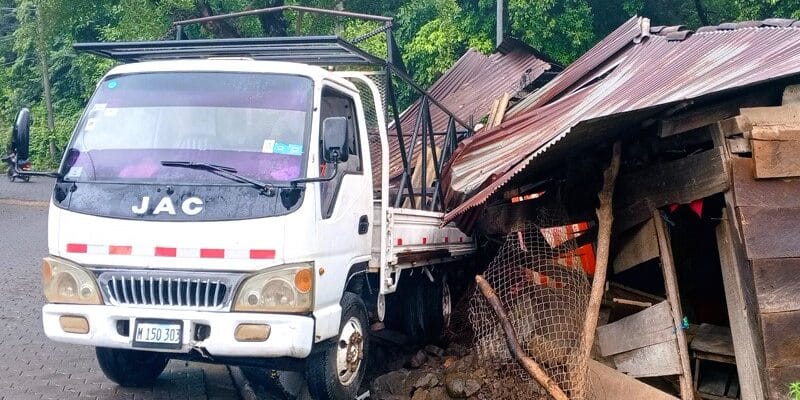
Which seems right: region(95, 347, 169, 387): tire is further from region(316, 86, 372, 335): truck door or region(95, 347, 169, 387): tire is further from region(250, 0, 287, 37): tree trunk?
region(250, 0, 287, 37): tree trunk


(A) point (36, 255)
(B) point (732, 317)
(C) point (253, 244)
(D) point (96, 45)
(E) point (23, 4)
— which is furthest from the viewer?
Answer: (E) point (23, 4)

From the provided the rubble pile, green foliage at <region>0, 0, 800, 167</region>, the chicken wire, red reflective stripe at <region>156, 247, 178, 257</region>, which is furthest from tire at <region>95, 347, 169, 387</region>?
green foliage at <region>0, 0, 800, 167</region>

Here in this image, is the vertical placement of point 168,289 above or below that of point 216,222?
below

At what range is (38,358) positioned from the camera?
630cm

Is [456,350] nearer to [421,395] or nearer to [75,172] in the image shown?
[421,395]

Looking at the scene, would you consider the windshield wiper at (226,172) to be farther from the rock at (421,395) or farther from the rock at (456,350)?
the rock at (456,350)

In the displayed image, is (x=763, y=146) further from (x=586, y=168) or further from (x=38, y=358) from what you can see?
(x=38, y=358)

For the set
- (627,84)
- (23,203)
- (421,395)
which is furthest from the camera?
(23,203)

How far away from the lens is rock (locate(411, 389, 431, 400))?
18.1ft

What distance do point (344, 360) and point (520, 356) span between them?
111cm

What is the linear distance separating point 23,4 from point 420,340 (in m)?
23.4

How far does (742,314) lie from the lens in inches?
184

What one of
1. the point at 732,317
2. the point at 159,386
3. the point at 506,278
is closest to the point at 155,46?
the point at 159,386

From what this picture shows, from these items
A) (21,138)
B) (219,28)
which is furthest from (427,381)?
(219,28)
